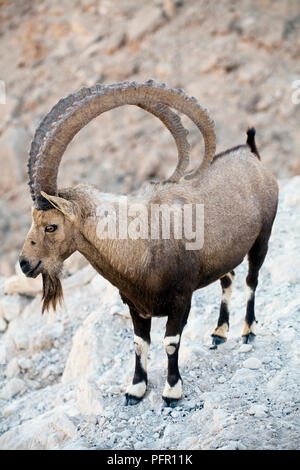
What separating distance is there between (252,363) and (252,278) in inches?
52.7

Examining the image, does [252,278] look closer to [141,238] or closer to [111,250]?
[141,238]

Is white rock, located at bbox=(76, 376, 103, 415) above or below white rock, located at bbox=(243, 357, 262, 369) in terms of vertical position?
below

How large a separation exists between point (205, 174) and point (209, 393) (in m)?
2.56

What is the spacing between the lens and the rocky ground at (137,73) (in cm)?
1692

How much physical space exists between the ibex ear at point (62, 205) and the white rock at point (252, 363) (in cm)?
268

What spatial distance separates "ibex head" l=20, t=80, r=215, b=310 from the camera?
532 cm

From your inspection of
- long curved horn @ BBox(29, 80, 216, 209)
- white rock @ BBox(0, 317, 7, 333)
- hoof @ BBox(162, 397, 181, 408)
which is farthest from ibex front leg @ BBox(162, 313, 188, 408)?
white rock @ BBox(0, 317, 7, 333)

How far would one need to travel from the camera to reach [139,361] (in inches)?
253

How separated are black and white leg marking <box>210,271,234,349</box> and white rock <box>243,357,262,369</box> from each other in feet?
2.80

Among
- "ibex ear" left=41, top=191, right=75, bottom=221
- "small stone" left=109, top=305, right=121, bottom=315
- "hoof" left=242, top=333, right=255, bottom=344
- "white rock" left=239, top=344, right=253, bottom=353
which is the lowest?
"white rock" left=239, top=344, right=253, bottom=353

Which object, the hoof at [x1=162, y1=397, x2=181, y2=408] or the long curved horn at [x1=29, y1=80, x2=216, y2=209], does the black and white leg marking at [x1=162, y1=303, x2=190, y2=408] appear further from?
the long curved horn at [x1=29, y1=80, x2=216, y2=209]

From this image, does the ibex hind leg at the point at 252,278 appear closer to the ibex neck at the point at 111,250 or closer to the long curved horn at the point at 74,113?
the ibex neck at the point at 111,250

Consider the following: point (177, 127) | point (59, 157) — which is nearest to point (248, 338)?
point (177, 127)
